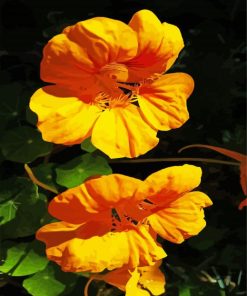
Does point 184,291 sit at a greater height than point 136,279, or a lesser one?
lesser

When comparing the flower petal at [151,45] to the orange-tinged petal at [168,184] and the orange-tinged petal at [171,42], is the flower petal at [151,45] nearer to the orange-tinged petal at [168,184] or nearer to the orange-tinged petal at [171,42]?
the orange-tinged petal at [171,42]

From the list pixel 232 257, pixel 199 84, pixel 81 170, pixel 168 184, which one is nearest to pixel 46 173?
pixel 81 170

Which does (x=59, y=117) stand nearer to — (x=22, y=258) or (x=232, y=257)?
(x=22, y=258)

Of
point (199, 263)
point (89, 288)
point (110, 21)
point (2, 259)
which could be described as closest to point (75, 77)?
point (110, 21)

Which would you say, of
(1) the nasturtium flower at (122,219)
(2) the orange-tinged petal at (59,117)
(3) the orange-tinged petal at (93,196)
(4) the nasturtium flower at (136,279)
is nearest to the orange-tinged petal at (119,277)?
(4) the nasturtium flower at (136,279)

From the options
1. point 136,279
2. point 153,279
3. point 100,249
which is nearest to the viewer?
point 100,249

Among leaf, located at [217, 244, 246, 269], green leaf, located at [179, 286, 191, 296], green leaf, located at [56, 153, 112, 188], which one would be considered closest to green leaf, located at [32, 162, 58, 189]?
green leaf, located at [56, 153, 112, 188]
